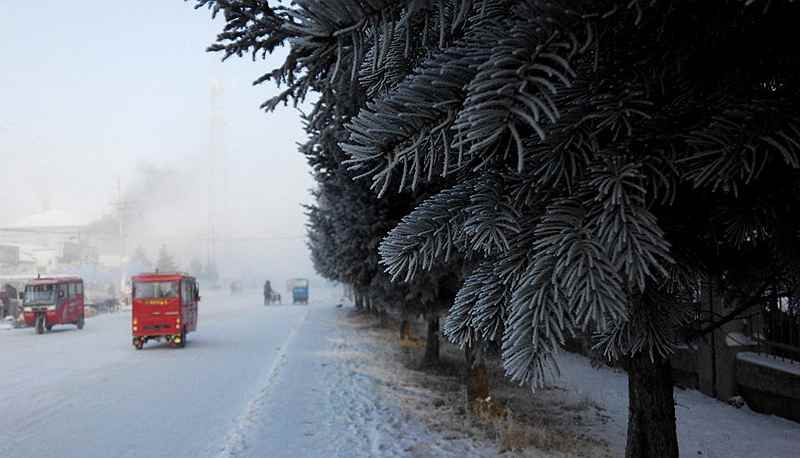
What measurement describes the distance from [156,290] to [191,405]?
10832 mm

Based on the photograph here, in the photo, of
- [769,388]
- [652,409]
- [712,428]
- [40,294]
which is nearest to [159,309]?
[40,294]

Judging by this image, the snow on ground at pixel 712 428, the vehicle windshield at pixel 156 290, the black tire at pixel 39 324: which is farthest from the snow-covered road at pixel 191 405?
the black tire at pixel 39 324

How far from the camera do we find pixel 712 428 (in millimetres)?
8555

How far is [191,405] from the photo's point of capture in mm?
10227

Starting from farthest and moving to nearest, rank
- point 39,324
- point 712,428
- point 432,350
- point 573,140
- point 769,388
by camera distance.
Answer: point 39,324, point 432,350, point 769,388, point 712,428, point 573,140

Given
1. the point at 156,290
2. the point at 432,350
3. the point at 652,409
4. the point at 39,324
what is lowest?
the point at 39,324

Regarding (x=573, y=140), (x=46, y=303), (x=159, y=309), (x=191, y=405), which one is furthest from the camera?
(x=46, y=303)

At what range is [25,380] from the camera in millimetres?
12930

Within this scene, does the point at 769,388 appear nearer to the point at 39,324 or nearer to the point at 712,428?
the point at 712,428

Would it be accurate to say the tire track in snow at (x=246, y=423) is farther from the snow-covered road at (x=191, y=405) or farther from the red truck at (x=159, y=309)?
the red truck at (x=159, y=309)

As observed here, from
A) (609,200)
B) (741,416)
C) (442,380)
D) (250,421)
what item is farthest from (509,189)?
(442,380)

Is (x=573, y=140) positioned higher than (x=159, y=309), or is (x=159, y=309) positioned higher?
(x=573, y=140)

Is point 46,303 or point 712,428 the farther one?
point 46,303

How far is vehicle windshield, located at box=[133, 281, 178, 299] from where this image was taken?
64.7 feet
